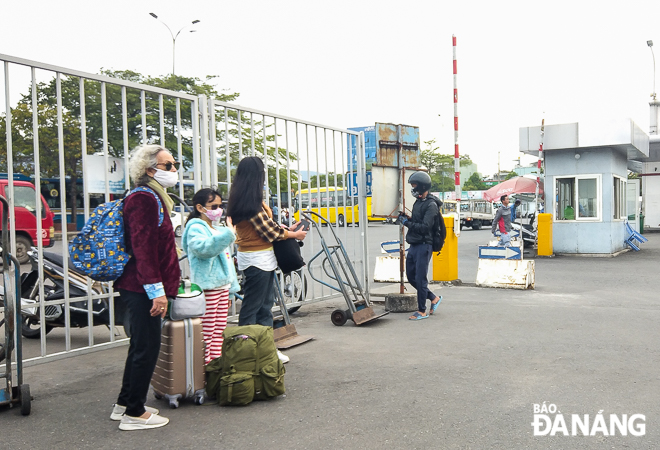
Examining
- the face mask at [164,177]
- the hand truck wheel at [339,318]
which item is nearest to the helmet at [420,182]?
the hand truck wheel at [339,318]

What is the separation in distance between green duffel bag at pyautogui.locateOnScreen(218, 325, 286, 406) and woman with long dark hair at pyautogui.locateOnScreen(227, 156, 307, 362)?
74 cm

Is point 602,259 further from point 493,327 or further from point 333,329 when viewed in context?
point 333,329

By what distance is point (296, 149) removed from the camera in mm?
7789

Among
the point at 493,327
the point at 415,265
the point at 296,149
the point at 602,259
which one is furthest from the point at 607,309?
the point at 602,259

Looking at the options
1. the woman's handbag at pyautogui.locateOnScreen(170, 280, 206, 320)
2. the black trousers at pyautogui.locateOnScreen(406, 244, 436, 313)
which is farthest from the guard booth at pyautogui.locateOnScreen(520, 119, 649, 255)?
the woman's handbag at pyautogui.locateOnScreen(170, 280, 206, 320)

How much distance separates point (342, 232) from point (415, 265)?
1.43 meters

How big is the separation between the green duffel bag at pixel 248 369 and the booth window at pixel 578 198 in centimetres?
1434

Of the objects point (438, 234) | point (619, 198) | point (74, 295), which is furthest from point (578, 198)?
point (74, 295)

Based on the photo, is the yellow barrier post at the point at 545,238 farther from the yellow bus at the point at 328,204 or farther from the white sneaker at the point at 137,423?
the white sneaker at the point at 137,423

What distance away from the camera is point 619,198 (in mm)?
17938

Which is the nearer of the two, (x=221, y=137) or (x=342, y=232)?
(x=221, y=137)

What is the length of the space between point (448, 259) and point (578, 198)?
7.71 metres

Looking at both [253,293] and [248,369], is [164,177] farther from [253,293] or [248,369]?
[253,293]

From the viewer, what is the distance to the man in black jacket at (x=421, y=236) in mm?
7512
